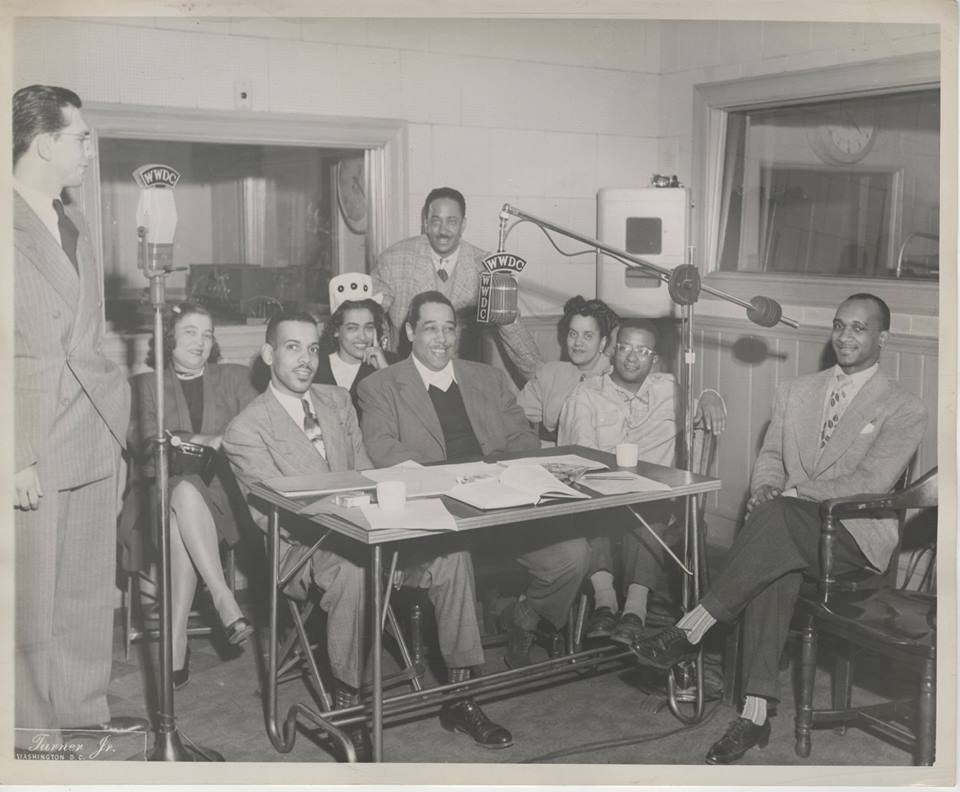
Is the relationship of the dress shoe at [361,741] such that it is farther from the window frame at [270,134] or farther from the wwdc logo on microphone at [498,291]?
the window frame at [270,134]

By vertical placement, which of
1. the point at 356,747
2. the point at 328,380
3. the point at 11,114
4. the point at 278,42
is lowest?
the point at 356,747

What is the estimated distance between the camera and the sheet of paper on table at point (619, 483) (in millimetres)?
3219

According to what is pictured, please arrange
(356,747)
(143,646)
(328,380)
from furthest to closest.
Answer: (328,380) < (143,646) < (356,747)

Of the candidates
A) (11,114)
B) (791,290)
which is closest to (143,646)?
(11,114)

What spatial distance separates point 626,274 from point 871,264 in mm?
1094

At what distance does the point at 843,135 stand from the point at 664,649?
2273 mm

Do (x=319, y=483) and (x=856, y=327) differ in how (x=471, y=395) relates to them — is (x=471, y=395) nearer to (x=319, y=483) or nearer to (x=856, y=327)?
(x=319, y=483)

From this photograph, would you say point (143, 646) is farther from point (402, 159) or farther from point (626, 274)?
point (626, 274)

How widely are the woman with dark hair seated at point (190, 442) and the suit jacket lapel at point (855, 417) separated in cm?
202

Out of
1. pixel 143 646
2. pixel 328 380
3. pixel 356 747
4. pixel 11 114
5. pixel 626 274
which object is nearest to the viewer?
pixel 11 114

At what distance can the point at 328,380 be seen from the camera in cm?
417

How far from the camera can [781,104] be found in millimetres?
4641

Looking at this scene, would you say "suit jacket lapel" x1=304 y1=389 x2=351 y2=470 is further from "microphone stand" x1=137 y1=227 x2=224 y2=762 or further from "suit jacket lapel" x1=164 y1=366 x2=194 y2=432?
"microphone stand" x1=137 y1=227 x2=224 y2=762

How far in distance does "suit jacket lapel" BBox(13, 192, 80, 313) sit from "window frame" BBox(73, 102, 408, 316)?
760mm
